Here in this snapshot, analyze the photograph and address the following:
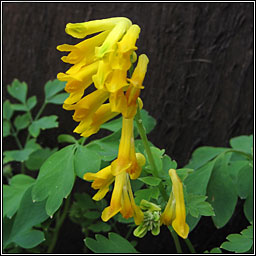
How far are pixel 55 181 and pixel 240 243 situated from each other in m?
0.62

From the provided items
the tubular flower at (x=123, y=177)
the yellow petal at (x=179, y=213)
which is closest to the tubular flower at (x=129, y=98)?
the tubular flower at (x=123, y=177)

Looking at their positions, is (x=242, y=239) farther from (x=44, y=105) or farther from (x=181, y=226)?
(x=44, y=105)

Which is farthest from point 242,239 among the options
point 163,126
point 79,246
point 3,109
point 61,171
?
point 3,109

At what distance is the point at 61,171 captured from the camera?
1245mm

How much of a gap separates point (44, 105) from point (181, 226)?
3.78ft

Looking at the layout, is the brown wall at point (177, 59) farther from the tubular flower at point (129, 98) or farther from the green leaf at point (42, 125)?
the tubular flower at point (129, 98)

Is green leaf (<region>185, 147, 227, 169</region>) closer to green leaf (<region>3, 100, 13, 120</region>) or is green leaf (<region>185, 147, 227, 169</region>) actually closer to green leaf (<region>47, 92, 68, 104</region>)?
green leaf (<region>47, 92, 68, 104</region>)

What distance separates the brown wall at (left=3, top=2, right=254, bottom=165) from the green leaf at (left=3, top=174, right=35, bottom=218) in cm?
55

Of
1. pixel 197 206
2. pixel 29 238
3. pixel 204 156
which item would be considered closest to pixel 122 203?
pixel 197 206

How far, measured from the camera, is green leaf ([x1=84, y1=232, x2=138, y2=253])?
125 cm

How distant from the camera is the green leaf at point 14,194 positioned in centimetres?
142

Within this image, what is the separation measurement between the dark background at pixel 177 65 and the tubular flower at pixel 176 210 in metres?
0.96

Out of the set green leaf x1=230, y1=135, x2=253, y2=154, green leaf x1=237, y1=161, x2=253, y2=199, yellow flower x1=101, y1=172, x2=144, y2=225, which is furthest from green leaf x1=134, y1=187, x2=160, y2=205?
green leaf x1=230, y1=135, x2=253, y2=154

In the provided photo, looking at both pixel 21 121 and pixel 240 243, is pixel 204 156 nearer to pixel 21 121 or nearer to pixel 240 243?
pixel 240 243
